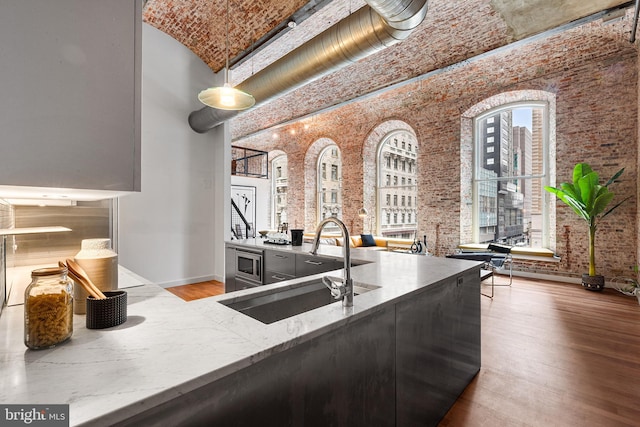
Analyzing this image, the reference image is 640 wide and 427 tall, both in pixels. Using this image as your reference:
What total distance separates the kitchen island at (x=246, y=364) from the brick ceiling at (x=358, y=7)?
11.9 ft

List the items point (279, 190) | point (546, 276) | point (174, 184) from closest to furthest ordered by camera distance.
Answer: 1. point (174, 184)
2. point (546, 276)
3. point (279, 190)

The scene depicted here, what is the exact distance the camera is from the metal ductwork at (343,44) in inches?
106

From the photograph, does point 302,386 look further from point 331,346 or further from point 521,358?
point 521,358

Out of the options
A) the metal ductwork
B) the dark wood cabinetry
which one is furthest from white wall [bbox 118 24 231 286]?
the dark wood cabinetry

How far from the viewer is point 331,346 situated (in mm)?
1131

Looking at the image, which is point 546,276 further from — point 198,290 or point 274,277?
point 198,290

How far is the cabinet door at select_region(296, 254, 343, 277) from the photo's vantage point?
2.84 metres

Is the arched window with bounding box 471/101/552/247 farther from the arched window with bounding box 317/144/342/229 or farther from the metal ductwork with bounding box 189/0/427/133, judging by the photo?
the metal ductwork with bounding box 189/0/427/133

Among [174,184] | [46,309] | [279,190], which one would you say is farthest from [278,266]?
[279,190]

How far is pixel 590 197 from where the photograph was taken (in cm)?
488

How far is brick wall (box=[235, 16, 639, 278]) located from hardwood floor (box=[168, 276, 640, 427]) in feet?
4.52

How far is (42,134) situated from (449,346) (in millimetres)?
2190

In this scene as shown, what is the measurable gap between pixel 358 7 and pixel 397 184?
5.30 metres

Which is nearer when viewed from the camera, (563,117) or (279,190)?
(563,117)
